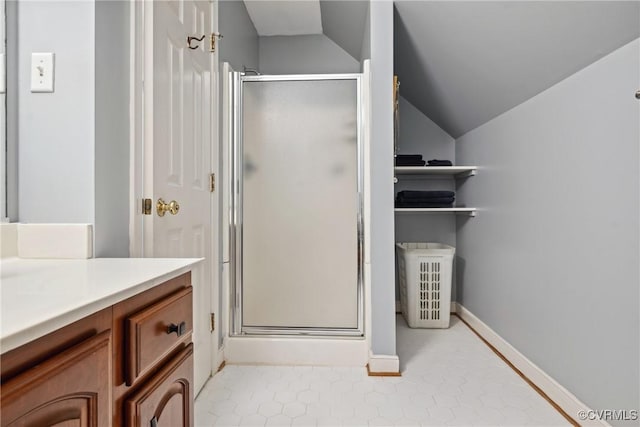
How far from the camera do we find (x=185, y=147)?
157 cm

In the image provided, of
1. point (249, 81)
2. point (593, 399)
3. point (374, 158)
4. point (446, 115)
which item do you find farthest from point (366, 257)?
point (446, 115)

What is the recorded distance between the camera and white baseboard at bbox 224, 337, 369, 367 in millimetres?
2018

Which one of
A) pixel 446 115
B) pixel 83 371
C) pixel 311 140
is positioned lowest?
pixel 83 371

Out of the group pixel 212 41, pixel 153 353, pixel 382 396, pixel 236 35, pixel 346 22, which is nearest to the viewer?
pixel 153 353

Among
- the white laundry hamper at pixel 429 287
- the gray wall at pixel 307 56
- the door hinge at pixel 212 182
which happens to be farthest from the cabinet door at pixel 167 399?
the gray wall at pixel 307 56

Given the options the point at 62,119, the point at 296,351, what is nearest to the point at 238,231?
the point at 296,351

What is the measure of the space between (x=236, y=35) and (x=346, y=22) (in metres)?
0.84

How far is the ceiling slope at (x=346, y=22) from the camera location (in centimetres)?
238

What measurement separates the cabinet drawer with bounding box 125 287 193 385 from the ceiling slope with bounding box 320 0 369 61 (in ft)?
7.26

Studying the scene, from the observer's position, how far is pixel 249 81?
2.09m

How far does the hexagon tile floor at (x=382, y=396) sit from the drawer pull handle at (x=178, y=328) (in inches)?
33.8

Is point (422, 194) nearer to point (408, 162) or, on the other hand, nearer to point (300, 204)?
point (408, 162)

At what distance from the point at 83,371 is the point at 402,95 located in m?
2.99

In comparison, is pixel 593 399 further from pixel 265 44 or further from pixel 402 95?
pixel 265 44
